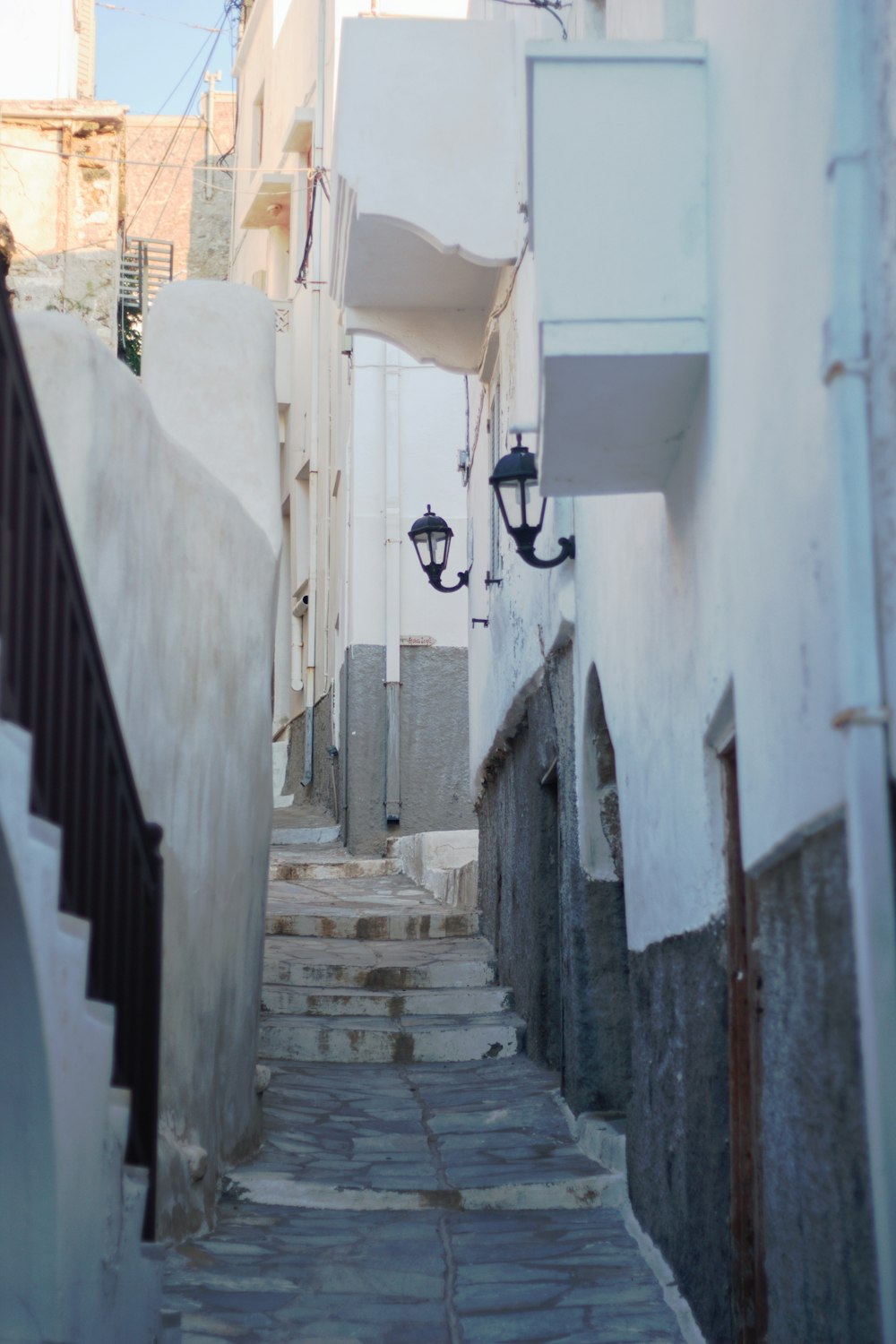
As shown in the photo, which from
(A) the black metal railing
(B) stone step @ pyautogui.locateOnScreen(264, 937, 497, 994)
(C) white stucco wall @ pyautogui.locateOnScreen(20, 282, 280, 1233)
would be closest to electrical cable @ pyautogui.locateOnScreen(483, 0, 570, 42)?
(C) white stucco wall @ pyautogui.locateOnScreen(20, 282, 280, 1233)

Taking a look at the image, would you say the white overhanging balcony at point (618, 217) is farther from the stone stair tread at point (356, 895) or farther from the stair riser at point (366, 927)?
the stone stair tread at point (356, 895)

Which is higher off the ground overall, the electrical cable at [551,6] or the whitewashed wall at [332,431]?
the whitewashed wall at [332,431]

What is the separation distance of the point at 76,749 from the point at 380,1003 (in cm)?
558

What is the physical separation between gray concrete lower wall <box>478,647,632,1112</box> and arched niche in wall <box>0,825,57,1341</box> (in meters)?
3.32

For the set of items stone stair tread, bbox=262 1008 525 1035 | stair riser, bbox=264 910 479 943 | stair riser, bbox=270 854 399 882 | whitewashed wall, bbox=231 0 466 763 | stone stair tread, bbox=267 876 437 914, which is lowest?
stone stair tread, bbox=262 1008 525 1035

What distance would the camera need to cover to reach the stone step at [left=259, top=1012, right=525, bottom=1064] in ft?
28.4

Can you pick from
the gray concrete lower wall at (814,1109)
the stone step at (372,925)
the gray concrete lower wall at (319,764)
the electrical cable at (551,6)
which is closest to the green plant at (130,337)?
the gray concrete lower wall at (319,764)

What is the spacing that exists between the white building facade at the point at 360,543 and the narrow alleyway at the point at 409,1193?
5035 millimetres

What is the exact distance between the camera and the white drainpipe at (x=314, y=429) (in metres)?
16.8

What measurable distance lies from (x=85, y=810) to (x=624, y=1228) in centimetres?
294

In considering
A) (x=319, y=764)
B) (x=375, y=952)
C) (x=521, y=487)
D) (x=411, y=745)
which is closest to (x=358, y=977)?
(x=375, y=952)

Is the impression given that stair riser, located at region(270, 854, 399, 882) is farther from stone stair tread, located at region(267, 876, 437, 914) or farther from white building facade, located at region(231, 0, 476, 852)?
white building facade, located at region(231, 0, 476, 852)

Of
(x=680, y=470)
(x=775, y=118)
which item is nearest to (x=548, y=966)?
(x=680, y=470)

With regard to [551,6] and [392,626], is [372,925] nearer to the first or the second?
[392,626]
